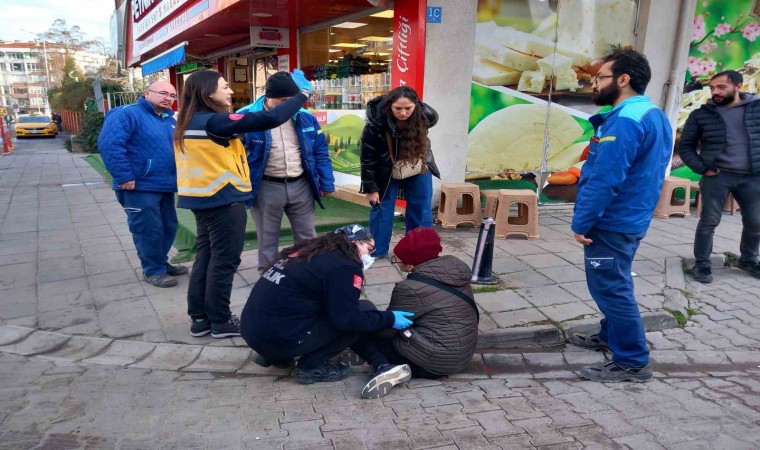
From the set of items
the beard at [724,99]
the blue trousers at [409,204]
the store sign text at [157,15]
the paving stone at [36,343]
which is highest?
the store sign text at [157,15]

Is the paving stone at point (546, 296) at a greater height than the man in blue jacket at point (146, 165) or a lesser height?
lesser

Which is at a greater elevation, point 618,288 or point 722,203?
point 722,203

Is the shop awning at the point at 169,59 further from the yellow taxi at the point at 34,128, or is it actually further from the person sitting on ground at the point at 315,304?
the yellow taxi at the point at 34,128

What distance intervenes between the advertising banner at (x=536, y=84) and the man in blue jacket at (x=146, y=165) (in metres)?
3.96

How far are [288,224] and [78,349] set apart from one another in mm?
3018

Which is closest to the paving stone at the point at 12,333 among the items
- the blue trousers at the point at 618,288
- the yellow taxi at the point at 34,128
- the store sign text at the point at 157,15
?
the blue trousers at the point at 618,288

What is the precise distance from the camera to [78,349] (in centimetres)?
380

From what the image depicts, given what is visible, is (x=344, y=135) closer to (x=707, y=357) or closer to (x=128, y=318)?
(x=128, y=318)

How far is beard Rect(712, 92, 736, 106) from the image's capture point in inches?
192

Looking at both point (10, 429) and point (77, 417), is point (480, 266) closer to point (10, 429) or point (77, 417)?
point (77, 417)

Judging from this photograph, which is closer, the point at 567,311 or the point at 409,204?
the point at 567,311

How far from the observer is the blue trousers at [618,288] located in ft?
10.8

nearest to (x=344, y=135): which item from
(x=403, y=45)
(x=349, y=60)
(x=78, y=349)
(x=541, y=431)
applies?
(x=349, y=60)

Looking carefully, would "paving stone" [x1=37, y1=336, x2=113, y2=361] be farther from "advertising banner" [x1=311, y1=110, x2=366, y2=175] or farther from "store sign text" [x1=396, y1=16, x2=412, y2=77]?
"advertising banner" [x1=311, y1=110, x2=366, y2=175]
